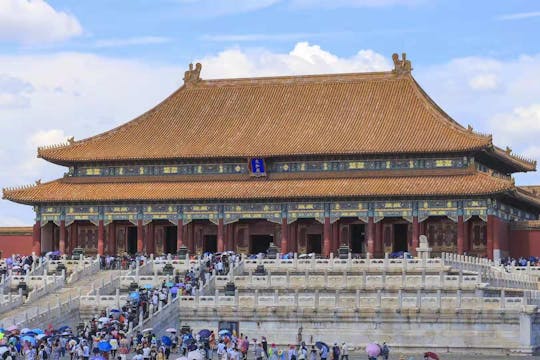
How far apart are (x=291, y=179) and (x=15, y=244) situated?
19.3 m

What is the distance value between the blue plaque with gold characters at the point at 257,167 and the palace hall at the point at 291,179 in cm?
7

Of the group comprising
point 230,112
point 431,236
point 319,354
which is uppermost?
point 230,112

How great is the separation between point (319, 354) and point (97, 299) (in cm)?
1399

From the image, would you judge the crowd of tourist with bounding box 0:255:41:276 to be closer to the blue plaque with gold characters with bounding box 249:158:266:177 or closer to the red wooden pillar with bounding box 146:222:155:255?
the red wooden pillar with bounding box 146:222:155:255

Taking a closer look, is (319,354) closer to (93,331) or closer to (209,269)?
(93,331)

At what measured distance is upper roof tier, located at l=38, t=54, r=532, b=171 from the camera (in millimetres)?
96875

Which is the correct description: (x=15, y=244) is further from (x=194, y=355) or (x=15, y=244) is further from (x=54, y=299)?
→ (x=194, y=355)

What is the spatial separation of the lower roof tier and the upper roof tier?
1.81 meters

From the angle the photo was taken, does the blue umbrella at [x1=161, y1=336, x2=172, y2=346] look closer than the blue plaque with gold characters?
Yes

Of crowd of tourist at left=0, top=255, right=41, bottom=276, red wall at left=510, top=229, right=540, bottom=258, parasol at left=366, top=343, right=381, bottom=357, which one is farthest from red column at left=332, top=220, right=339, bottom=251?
→ parasol at left=366, top=343, right=381, bottom=357

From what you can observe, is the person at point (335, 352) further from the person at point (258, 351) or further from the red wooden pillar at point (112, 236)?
the red wooden pillar at point (112, 236)

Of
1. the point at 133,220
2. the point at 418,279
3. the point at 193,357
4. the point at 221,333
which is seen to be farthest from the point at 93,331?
the point at 133,220

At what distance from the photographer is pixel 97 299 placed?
72125 mm

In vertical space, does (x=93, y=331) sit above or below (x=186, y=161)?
below
